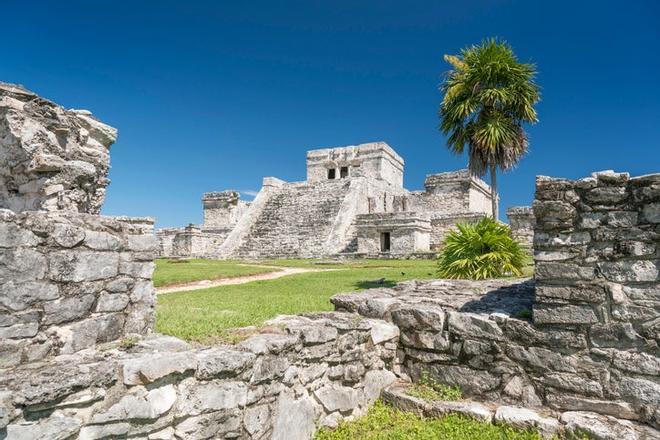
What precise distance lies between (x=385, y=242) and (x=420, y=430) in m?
19.8

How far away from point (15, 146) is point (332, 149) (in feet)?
116

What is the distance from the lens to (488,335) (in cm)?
406

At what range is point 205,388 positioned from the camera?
2828 mm

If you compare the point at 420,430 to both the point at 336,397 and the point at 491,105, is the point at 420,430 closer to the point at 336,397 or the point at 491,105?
the point at 336,397

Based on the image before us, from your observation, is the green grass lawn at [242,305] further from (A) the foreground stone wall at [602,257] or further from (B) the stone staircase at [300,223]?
(B) the stone staircase at [300,223]

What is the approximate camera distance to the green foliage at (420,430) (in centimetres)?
351

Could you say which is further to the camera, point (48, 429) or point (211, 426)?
point (211, 426)

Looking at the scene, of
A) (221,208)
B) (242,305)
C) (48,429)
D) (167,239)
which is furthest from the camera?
(221,208)

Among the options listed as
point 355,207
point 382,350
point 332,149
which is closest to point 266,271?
point 382,350

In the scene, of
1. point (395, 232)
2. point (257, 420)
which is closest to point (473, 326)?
point (257, 420)

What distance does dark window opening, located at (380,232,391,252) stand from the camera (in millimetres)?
22859

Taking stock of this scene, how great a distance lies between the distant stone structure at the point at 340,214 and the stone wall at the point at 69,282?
1749 centimetres

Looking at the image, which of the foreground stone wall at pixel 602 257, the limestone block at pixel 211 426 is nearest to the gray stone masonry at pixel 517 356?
the foreground stone wall at pixel 602 257

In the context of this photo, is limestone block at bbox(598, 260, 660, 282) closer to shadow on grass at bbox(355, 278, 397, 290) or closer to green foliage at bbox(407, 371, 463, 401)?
green foliage at bbox(407, 371, 463, 401)
